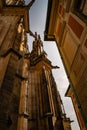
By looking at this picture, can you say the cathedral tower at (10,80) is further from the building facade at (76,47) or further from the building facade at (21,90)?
the building facade at (76,47)

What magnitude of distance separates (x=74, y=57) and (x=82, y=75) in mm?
800

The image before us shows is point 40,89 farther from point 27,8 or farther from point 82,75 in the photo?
point 27,8

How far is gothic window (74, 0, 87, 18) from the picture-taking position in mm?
4184

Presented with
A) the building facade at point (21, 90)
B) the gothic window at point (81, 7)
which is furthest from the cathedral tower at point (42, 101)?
the gothic window at point (81, 7)

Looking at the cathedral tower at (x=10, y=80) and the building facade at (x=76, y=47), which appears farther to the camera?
the building facade at (x=76, y=47)

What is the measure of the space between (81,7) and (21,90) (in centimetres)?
597

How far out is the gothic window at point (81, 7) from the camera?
4184 mm

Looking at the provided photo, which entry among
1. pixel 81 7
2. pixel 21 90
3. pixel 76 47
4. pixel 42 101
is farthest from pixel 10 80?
pixel 42 101

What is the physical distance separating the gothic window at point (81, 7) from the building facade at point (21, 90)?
2.96 m

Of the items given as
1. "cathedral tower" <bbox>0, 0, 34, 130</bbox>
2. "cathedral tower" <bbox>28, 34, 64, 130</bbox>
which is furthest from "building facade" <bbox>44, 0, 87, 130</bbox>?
"cathedral tower" <bbox>28, 34, 64, 130</bbox>

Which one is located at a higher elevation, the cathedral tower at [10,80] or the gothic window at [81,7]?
the gothic window at [81,7]

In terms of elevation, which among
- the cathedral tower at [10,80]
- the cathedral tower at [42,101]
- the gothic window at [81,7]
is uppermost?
the gothic window at [81,7]

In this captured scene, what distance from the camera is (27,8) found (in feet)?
51.8

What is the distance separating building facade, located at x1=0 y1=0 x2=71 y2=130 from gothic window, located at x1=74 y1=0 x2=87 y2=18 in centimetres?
296
